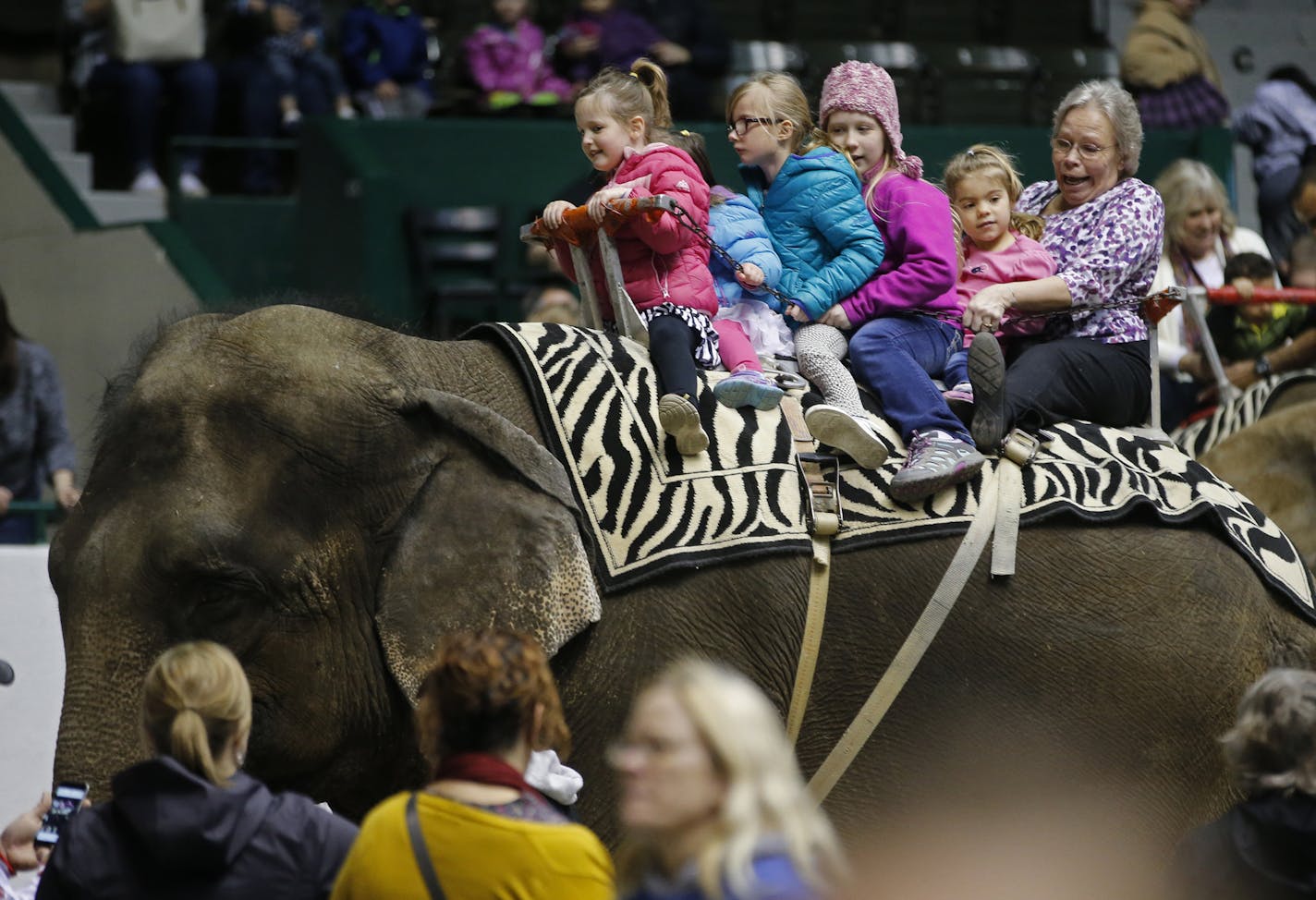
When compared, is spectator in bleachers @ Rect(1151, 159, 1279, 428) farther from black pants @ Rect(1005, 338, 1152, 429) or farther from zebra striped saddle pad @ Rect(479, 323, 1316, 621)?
zebra striped saddle pad @ Rect(479, 323, 1316, 621)

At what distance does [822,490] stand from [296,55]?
8.47 meters

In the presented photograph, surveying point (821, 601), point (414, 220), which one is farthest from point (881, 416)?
point (414, 220)

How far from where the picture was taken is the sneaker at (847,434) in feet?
16.5

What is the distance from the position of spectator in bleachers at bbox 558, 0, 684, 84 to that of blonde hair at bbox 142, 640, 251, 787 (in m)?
8.91

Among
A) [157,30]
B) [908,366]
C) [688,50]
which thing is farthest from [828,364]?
[157,30]

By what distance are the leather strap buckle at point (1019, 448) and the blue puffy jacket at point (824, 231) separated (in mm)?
576

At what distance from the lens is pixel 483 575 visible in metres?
4.81

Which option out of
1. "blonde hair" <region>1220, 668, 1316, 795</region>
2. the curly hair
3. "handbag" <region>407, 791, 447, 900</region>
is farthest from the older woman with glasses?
"handbag" <region>407, 791, 447, 900</region>

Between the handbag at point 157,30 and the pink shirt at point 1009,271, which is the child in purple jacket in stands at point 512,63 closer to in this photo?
the handbag at point 157,30

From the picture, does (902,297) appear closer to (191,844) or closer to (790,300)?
(790,300)

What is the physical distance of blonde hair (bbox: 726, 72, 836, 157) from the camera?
5.48 m

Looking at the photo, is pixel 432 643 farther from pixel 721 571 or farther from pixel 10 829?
pixel 10 829

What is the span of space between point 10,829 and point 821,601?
1.93 m

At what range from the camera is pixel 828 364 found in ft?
Result: 17.5
